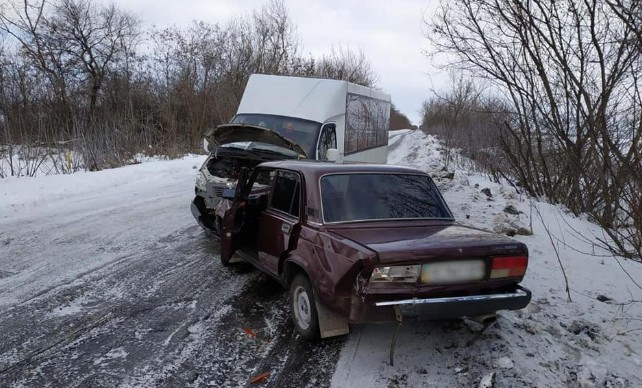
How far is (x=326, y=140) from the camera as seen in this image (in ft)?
34.6

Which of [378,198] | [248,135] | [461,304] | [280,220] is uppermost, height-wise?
[248,135]

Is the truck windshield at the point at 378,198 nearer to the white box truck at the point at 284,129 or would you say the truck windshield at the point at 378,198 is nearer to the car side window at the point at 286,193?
the car side window at the point at 286,193

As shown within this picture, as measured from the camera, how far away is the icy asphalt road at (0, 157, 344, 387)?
3.61 m

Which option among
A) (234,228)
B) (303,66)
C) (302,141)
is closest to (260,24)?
(303,66)

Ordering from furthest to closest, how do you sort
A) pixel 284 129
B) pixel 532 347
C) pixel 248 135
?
pixel 284 129 → pixel 248 135 → pixel 532 347

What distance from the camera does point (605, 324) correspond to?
4535 mm

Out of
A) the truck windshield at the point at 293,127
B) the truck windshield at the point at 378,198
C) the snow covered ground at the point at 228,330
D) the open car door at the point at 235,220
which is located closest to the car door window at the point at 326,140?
the truck windshield at the point at 293,127

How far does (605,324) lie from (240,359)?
3.29 metres

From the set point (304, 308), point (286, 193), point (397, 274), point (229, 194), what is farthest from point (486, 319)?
point (229, 194)

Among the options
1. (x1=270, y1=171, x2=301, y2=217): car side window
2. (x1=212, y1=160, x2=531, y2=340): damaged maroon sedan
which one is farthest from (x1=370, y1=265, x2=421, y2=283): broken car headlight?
(x1=270, y1=171, x2=301, y2=217): car side window

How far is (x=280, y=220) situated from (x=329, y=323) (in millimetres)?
1226

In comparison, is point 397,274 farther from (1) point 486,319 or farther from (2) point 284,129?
(2) point 284,129

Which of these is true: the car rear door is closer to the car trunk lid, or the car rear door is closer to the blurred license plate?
the car trunk lid

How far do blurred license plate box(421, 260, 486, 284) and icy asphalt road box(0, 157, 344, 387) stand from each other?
40.4 inches
